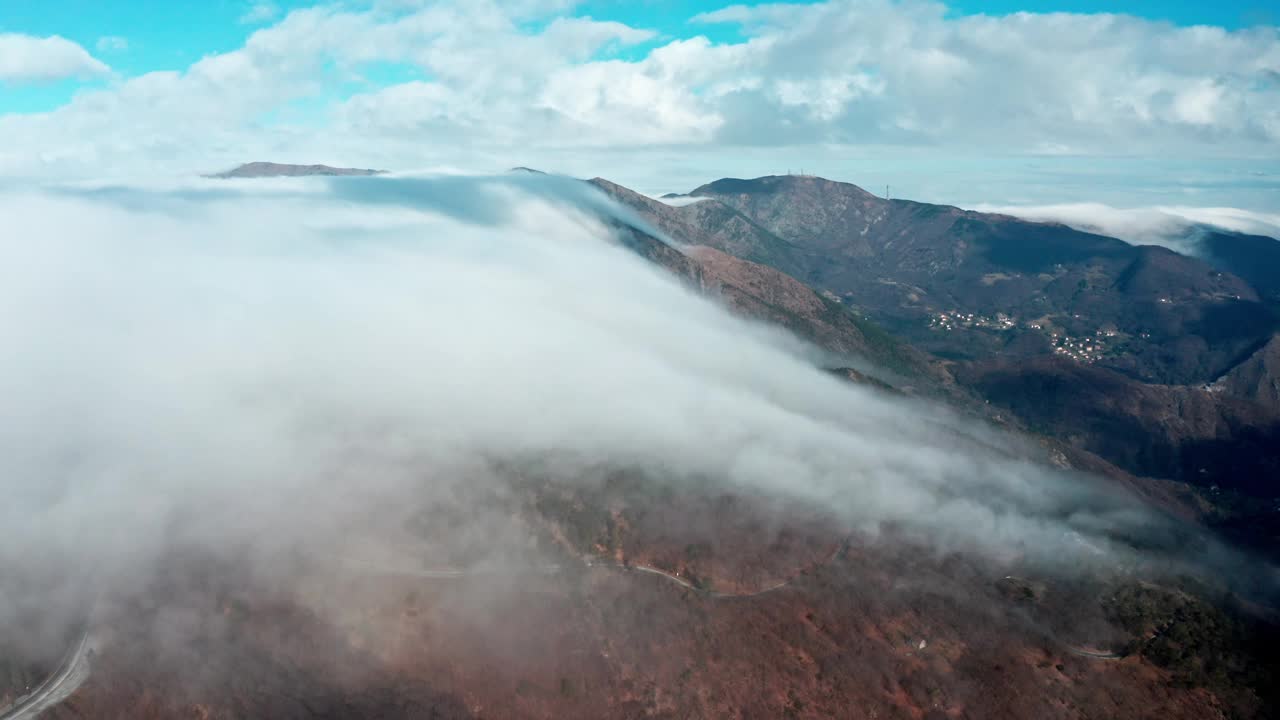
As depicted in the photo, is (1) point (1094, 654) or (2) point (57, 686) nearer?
(2) point (57, 686)

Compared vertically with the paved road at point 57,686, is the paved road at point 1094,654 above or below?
Result: above

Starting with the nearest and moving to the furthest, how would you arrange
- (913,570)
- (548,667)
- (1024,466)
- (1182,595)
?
(548,667) → (1182,595) → (913,570) → (1024,466)

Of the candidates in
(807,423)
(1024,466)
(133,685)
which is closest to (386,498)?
(133,685)

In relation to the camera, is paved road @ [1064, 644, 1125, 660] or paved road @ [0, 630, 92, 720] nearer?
paved road @ [0, 630, 92, 720]

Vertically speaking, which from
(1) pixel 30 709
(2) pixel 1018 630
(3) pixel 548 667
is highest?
(2) pixel 1018 630

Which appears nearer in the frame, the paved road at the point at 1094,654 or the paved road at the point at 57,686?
the paved road at the point at 57,686

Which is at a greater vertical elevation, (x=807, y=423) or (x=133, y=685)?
(x=807, y=423)

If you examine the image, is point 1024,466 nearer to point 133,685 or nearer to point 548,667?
point 548,667

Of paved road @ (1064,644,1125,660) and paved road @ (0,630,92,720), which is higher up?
paved road @ (1064,644,1125,660)
